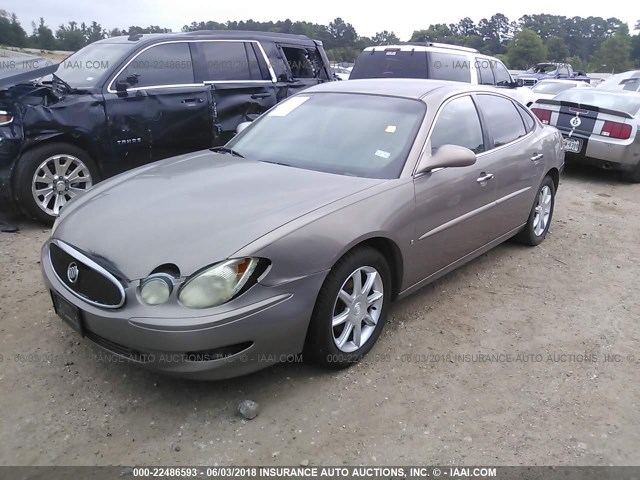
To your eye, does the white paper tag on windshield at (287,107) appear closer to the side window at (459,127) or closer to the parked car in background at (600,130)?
the side window at (459,127)

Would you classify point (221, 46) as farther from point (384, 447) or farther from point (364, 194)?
point (384, 447)

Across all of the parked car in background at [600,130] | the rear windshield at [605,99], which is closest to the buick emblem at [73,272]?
the parked car in background at [600,130]

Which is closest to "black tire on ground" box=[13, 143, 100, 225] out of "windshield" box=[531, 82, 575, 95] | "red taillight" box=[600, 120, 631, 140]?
"red taillight" box=[600, 120, 631, 140]

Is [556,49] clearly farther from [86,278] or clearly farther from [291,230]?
[86,278]

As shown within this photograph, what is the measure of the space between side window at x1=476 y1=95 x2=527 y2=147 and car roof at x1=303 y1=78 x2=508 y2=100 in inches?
5.2

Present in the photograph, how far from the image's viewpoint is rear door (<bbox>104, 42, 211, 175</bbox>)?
216 inches

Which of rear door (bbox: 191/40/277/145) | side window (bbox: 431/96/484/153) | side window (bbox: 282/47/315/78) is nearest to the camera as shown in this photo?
side window (bbox: 431/96/484/153)

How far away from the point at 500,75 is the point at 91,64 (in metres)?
7.43

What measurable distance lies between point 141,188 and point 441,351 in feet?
6.82

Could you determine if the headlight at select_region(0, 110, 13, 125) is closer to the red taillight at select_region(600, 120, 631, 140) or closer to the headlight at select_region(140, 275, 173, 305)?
the headlight at select_region(140, 275, 173, 305)

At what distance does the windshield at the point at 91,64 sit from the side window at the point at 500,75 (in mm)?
6895

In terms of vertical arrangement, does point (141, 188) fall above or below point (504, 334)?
above

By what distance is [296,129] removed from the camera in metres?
3.83

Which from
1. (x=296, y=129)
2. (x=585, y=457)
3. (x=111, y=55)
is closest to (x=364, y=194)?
(x=296, y=129)
